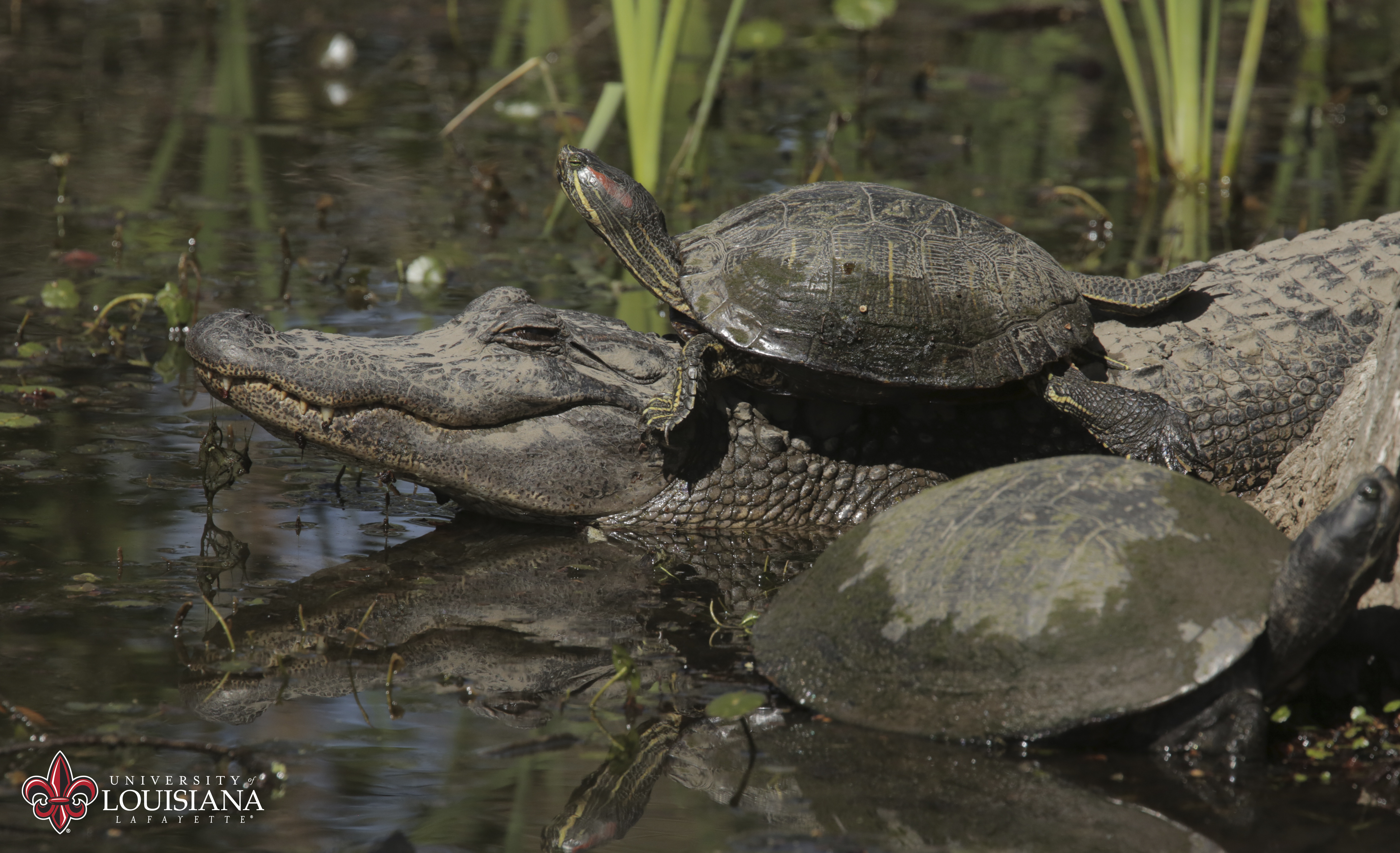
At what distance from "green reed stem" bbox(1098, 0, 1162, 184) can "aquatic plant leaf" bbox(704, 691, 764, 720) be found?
512 centimetres

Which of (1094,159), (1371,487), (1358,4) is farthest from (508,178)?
(1358,4)

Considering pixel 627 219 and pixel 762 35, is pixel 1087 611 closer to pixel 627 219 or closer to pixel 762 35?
pixel 627 219

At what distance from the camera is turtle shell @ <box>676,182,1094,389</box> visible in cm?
427

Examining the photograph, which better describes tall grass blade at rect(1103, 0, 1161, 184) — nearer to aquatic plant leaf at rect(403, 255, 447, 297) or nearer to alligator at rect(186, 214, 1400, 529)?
aquatic plant leaf at rect(403, 255, 447, 297)

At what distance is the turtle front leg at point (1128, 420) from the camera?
4457mm

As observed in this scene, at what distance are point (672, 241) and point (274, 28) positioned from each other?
10085 millimetres

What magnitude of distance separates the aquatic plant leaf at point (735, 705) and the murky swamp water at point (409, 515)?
0.14 m

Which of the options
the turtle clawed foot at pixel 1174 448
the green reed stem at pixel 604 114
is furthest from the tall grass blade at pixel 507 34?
the turtle clawed foot at pixel 1174 448

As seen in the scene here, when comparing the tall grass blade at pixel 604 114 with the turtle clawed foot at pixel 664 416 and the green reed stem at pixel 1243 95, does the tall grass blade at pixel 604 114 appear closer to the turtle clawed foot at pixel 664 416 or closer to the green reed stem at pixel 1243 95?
the turtle clawed foot at pixel 664 416

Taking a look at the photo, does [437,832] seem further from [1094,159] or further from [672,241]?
[1094,159]

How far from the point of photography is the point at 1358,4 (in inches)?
628

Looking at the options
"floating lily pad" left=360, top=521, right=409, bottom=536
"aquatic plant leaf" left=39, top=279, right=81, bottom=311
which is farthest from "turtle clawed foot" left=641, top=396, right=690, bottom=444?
"aquatic plant leaf" left=39, top=279, right=81, bottom=311

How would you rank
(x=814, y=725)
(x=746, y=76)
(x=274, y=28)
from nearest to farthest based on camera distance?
(x=814, y=725), (x=746, y=76), (x=274, y=28)

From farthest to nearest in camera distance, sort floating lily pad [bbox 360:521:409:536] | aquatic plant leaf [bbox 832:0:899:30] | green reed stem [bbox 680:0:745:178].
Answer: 1. aquatic plant leaf [bbox 832:0:899:30]
2. green reed stem [bbox 680:0:745:178]
3. floating lily pad [bbox 360:521:409:536]
